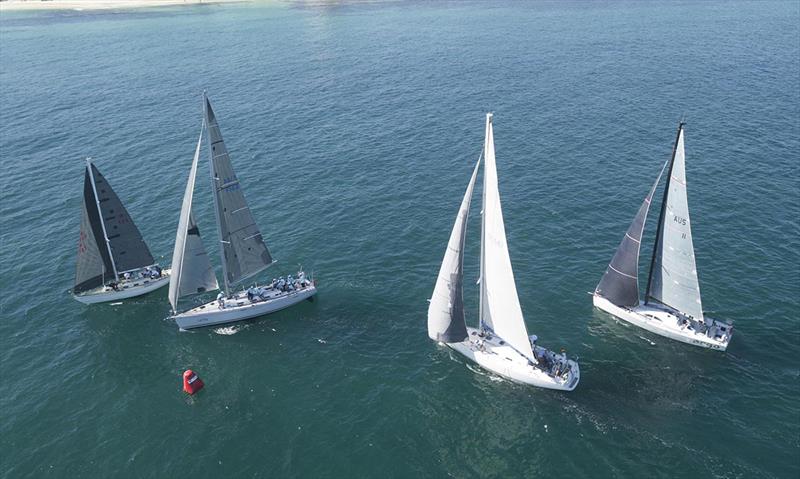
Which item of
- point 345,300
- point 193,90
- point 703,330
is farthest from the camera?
point 193,90

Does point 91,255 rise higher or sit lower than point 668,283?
higher

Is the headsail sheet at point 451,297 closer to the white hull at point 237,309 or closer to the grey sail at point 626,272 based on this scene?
the white hull at point 237,309

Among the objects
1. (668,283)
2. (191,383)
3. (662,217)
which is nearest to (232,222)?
(191,383)

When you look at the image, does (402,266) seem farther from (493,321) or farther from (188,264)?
(188,264)

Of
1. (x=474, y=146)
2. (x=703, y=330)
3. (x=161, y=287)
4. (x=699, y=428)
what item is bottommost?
(x=699, y=428)

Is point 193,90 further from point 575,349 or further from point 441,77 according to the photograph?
point 575,349

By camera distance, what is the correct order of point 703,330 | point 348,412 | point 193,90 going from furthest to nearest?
point 193,90 → point 703,330 → point 348,412

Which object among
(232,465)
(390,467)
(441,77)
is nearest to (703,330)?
(390,467)

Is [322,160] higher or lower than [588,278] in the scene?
higher
